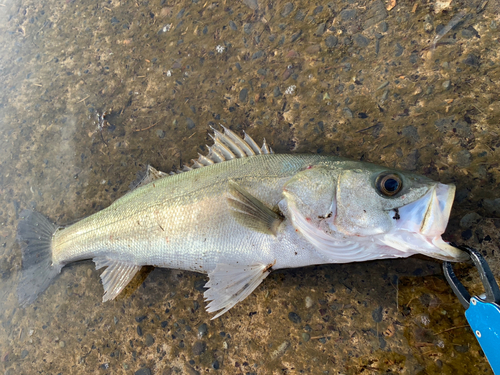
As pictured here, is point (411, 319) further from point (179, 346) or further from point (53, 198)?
point (53, 198)

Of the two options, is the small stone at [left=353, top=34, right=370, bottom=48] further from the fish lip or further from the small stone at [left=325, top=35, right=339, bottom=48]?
the fish lip

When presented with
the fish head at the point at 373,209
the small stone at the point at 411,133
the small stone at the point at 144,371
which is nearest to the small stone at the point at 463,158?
→ the small stone at the point at 411,133

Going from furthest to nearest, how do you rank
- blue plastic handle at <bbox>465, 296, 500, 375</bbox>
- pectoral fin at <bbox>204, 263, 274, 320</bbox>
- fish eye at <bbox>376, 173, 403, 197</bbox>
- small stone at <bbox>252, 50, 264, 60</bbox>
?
small stone at <bbox>252, 50, 264, 60</bbox>, pectoral fin at <bbox>204, 263, 274, 320</bbox>, fish eye at <bbox>376, 173, 403, 197</bbox>, blue plastic handle at <bbox>465, 296, 500, 375</bbox>

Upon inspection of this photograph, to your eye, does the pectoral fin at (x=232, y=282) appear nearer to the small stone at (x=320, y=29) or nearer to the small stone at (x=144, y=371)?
the small stone at (x=144, y=371)

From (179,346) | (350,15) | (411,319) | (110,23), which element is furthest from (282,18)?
(179,346)

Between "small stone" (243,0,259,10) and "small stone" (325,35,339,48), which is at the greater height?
"small stone" (243,0,259,10)

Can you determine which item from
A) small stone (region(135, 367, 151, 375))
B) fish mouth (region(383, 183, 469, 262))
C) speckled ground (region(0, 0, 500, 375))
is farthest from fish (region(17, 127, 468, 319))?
small stone (region(135, 367, 151, 375))
